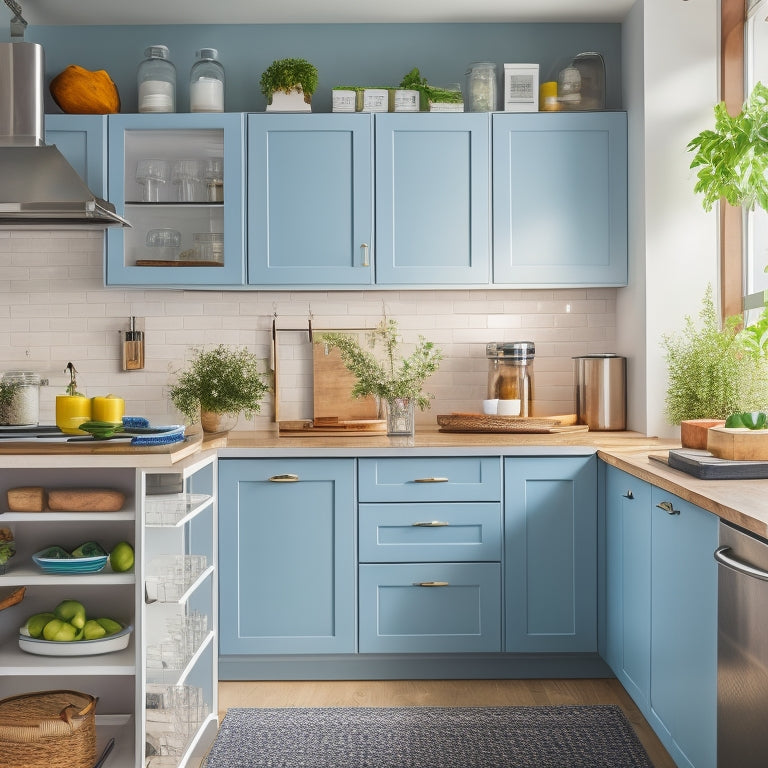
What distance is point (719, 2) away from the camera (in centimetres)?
350

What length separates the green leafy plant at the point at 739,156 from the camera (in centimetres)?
289

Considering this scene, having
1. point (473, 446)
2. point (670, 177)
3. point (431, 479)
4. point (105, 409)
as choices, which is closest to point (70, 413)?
point (105, 409)

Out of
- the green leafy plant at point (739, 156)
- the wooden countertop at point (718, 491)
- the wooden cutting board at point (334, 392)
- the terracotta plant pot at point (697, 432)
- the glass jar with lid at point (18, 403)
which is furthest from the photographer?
the wooden cutting board at point (334, 392)

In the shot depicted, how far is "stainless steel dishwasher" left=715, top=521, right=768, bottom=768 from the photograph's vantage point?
1.72 metres

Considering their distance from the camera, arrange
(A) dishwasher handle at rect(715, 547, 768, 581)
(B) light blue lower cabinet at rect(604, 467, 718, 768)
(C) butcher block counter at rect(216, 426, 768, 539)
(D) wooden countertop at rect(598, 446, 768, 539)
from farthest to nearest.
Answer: (C) butcher block counter at rect(216, 426, 768, 539)
(B) light blue lower cabinet at rect(604, 467, 718, 768)
(D) wooden countertop at rect(598, 446, 768, 539)
(A) dishwasher handle at rect(715, 547, 768, 581)

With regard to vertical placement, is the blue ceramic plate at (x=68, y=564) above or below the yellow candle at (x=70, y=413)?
below

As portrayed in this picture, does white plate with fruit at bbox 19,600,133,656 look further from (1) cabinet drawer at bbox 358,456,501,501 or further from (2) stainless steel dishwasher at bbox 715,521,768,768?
(2) stainless steel dishwasher at bbox 715,521,768,768

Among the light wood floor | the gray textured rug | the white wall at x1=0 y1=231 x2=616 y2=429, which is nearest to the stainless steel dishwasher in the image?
the gray textured rug

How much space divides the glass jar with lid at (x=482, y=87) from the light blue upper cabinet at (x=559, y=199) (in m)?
0.11

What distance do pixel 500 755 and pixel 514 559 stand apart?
795mm

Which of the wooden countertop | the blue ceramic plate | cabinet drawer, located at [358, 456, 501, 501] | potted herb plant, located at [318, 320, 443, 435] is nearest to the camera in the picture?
the wooden countertop

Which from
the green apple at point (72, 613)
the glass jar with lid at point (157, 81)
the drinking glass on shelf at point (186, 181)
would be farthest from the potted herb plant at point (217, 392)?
the green apple at point (72, 613)

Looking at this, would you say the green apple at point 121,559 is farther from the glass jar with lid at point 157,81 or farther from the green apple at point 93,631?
the glass jar with lid at point 157,81

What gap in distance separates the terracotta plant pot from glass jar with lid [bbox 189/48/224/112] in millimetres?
2394
